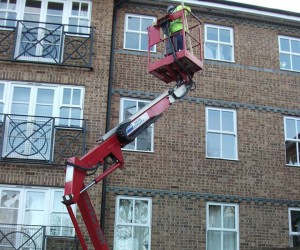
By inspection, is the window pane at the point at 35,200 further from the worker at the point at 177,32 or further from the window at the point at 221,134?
the worker at the point at 177,32

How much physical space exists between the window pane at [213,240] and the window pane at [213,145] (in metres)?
2.19

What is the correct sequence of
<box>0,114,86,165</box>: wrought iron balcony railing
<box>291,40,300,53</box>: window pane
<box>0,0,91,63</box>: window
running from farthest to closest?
<box>291,40,300,53</box>: window pane
<box>0,0,91,63</box>: window
<box>0,114,86,165</box>: wrought iron balcony railing

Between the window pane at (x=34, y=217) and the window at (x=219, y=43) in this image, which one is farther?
the window at (x=219, y=43)

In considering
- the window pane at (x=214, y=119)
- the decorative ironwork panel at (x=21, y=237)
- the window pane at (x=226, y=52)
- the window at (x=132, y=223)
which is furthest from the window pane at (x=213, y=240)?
the window pane at (x=226, y=52)

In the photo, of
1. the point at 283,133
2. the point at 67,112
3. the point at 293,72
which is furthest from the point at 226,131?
the point at 67,112

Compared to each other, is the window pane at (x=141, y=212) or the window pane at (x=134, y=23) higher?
the window pane at (x=134, y=23)

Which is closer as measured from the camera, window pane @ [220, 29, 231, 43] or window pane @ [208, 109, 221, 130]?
window pane @ [208, 109, 221, 130]

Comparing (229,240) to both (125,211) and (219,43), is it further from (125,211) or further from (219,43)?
(219,43)

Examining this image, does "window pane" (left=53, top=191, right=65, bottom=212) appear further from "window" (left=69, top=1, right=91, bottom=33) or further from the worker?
the worker

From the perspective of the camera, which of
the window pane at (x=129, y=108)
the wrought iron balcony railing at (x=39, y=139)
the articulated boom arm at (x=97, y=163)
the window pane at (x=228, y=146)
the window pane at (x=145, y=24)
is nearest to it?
the articulated boom arm at (x=97, y=163)

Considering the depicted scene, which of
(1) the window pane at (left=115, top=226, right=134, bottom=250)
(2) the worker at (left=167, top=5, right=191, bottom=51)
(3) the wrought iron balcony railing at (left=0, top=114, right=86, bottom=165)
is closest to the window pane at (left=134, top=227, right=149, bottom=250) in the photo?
(1) the window pane at (left=115, top=226, right=134, bottom=250)

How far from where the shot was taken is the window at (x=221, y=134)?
13859mm

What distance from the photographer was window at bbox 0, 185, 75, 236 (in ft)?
39.1

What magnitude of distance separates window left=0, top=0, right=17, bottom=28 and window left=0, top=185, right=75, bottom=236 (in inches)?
184
